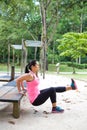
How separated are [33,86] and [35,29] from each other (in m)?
28.7

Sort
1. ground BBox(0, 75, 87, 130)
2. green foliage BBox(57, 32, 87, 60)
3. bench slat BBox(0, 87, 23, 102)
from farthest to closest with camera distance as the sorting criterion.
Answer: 1. green foliage BBox(57, 32, 87, 60)
2. bench slat BBox(0, 87, 23, 102)
3. ground BBox(0, 75, 87, 130)

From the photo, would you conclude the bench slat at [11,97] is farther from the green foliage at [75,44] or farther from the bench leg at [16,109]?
the green foliage at [75,44]

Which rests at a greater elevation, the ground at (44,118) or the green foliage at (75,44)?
the green foliage at (75,44)

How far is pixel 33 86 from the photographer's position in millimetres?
5109

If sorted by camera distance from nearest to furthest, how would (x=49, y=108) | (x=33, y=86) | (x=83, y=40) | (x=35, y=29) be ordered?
(x=33, y=86) < (x=49, y=108) < (x=83, y=40) < (x=35, y=29)

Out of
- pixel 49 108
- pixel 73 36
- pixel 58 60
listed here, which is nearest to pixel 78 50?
pixel 73 36

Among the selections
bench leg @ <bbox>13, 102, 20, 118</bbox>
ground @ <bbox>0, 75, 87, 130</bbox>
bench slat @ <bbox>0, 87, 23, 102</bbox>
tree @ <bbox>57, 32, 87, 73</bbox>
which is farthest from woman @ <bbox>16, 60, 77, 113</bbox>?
tree @ <bbox>57, 32, 87, 73</bbox>

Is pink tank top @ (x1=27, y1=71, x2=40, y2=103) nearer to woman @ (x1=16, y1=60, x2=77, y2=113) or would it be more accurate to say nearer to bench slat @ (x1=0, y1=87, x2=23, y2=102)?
woman @ (x1=16, y1=60, x2=77, y2=113)

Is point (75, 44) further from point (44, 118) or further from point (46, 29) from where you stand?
point (44, 118)

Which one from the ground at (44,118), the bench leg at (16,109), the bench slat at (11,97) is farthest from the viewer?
the bench leg at (16,109)

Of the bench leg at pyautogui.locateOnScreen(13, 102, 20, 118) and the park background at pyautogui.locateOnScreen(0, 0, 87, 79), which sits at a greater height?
the park background at pyautogui.locateOnScreen(0, 0, 87, 79)

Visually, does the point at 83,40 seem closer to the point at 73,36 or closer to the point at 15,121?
the point at 73,36

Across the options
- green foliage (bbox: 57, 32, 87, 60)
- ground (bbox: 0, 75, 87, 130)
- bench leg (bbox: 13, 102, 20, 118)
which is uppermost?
green foliage (bbox: 57, 32, 87, 60)

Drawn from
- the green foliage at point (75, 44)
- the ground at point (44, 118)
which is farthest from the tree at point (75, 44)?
the ground at point (44, 118)
